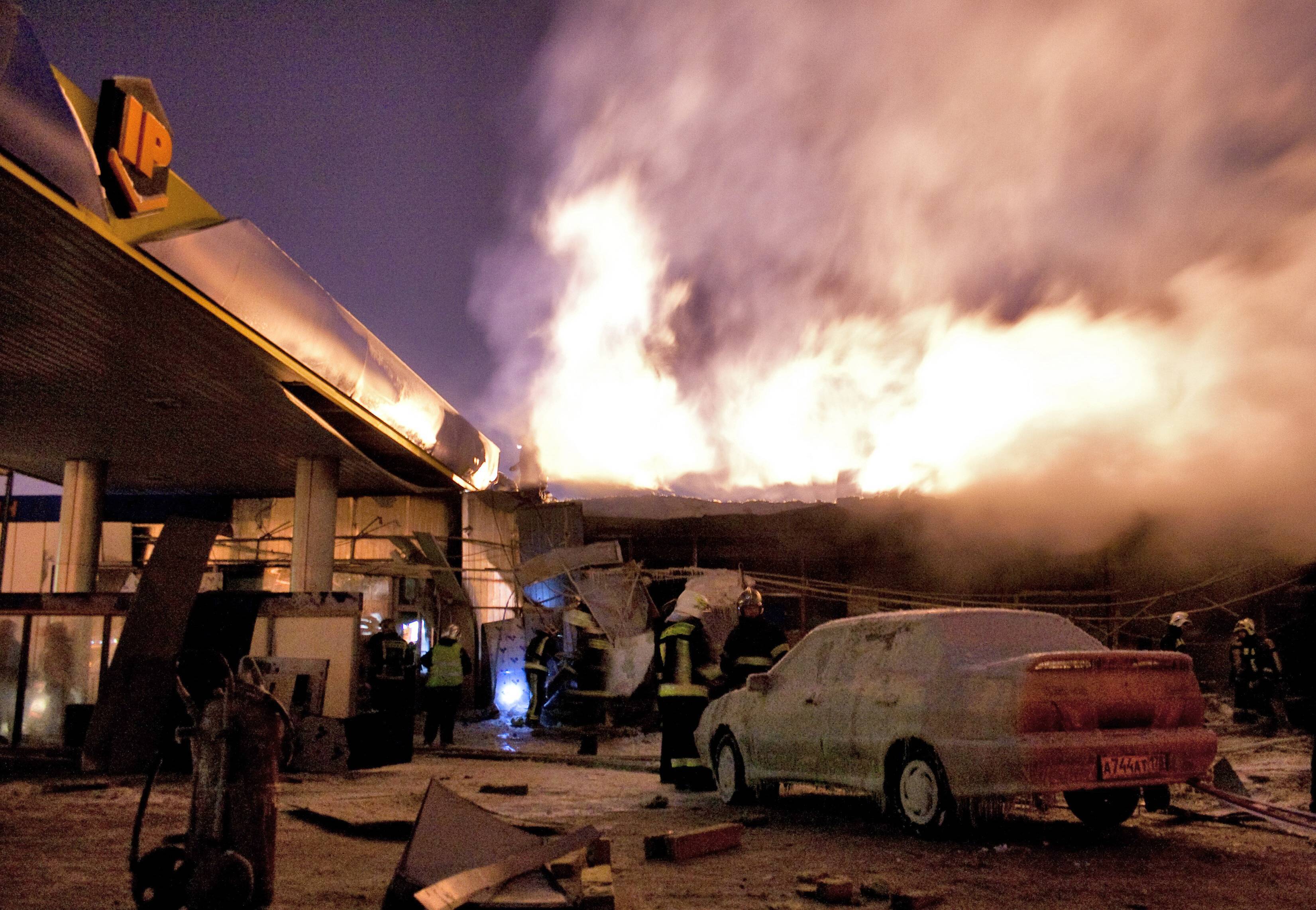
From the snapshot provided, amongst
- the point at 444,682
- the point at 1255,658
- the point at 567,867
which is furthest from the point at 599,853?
the point at 1255,658

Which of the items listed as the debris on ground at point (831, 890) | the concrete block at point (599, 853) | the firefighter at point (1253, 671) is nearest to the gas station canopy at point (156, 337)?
the concrete block at point (599, 853)

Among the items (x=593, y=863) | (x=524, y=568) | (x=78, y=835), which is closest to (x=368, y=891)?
(x=593, y=863)

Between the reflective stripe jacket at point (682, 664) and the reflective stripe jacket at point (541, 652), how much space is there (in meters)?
7.82

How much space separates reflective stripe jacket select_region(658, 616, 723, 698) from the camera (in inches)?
355

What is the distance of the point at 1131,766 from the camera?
5637 millimetres

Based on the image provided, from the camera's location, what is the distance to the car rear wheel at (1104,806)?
20.4ft

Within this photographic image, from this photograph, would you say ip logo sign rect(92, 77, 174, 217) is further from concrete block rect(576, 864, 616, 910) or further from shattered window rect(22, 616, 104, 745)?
concrete block rect(576, 864, 616, 910)

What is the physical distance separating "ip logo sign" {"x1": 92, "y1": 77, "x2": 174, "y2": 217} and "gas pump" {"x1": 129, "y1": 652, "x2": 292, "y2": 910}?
4.80 meters

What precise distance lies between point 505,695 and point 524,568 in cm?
322

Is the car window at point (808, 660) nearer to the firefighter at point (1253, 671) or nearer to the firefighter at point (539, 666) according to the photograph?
the firefighter at point (1253, 671)

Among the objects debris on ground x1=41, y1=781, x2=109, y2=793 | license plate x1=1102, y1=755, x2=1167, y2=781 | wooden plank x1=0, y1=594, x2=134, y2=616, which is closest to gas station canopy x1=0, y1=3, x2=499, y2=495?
wooden plank x1=0, y1=594, x2=134, y2=616

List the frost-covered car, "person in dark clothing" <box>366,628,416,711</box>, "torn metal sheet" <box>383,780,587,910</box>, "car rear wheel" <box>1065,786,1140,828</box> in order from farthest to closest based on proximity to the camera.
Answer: "person in dark clothing" <box>366,628,416,711</box>
"car rear wheel" <box>1065,786,1140,828</box>
the frost-covered car
"torn metal sheet" <box>383,780,587,910</box>

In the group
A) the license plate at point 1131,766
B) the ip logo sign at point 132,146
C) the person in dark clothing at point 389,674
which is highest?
the ip logo sign at point 132,146

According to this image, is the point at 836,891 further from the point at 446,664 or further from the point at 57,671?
the point at 57,671
